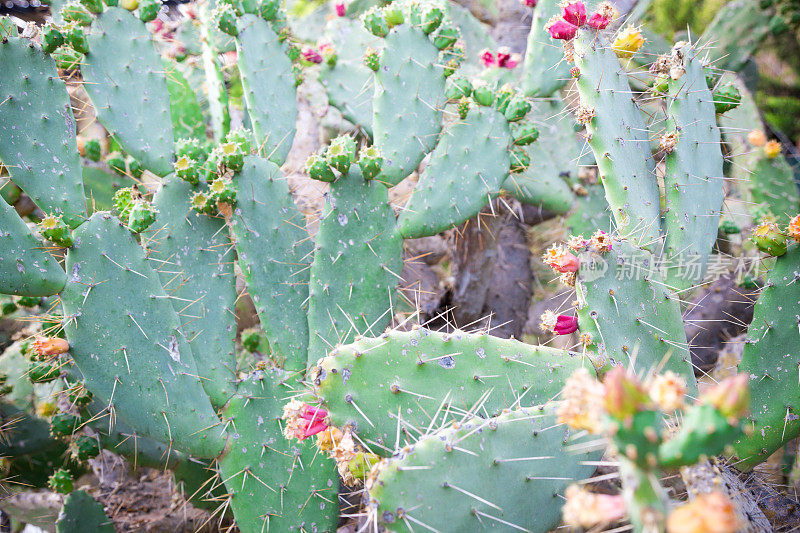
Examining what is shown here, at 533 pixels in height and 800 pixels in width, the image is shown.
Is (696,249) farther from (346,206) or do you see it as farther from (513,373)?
(346,206)

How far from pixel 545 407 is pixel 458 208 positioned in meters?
0.80

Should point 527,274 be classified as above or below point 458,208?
below

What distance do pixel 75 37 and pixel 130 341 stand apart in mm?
1043

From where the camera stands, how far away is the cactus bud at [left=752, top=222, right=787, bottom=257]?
4.95 ft

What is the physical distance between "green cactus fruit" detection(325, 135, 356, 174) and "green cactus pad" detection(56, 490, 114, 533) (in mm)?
1342

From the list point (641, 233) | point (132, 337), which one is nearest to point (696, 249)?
point (641, 233)

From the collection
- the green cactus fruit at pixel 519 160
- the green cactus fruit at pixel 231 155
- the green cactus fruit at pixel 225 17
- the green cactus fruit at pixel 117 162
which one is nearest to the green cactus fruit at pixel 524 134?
the green cactus fruit at pixel 519 160

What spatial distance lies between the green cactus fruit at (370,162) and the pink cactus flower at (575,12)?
0.67 meters

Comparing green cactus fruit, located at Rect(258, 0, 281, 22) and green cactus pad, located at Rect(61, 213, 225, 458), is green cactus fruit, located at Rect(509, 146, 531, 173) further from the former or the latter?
green cactus pad, located at Rect(61, 213, 225, 458)

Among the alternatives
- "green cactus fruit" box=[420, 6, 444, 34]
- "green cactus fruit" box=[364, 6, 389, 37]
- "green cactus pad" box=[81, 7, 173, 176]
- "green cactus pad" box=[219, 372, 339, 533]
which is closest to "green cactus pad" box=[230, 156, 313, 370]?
"green cactus pad" box=[219, 372, 339, 533]

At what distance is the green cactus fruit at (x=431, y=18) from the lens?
Result: 1.85 metres

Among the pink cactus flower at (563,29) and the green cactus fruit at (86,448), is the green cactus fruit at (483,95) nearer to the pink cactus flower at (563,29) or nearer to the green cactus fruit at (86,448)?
the pink cactus flower at (563,29)

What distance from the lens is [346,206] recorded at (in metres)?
1.69

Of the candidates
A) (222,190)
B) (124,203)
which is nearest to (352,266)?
(222,190)
